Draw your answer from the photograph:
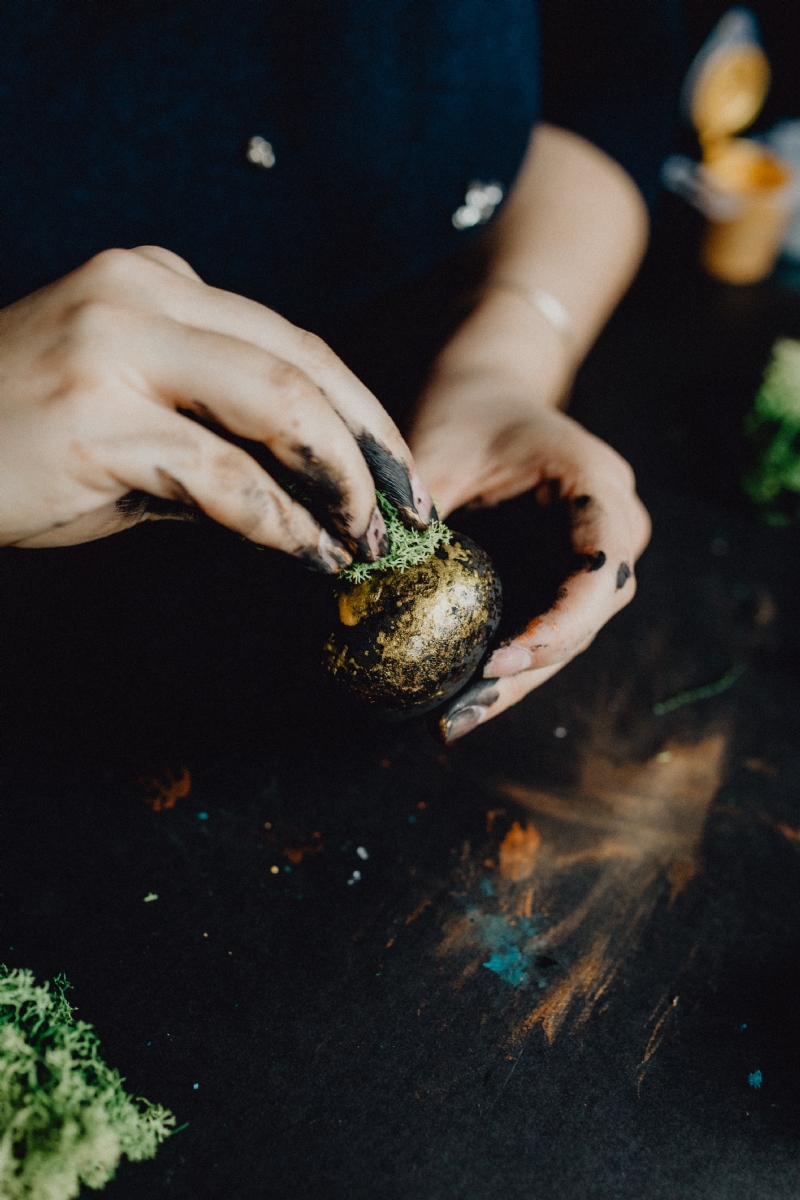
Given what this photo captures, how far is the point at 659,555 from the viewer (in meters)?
1.28

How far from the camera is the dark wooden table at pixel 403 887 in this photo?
689 millimetres

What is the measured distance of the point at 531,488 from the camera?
0.97 meters

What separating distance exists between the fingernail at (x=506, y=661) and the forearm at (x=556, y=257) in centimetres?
57

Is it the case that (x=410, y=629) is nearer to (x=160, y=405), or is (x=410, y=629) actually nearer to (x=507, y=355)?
(x=160, y=405)

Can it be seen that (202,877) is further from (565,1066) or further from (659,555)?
(659,555)

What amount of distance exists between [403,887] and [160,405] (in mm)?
618

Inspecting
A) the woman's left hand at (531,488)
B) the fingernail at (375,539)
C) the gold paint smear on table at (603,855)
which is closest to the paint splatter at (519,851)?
the gold paint smear on table at (603,855)

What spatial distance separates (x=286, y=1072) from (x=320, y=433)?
0.65 metres

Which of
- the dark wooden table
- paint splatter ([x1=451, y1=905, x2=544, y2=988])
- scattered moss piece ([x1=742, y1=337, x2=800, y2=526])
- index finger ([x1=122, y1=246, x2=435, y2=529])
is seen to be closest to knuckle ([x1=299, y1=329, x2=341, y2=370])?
index finger ([x1=122, y1=246, x2=435, y2=529])

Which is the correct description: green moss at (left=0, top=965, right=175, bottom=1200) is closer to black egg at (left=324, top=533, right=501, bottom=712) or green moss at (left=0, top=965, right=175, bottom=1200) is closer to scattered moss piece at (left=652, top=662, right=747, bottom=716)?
black egg at (left=324, top=533, right=501, bottom=712)

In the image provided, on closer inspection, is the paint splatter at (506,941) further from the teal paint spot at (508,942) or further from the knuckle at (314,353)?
the knuckle at (314,353)

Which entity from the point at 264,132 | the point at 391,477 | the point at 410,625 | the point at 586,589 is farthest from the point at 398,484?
the point at 264,132

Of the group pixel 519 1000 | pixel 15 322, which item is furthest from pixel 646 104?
pixel 519 1000

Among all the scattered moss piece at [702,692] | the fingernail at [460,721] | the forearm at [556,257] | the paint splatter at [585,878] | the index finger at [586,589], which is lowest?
the paint splatter at [585,878]
